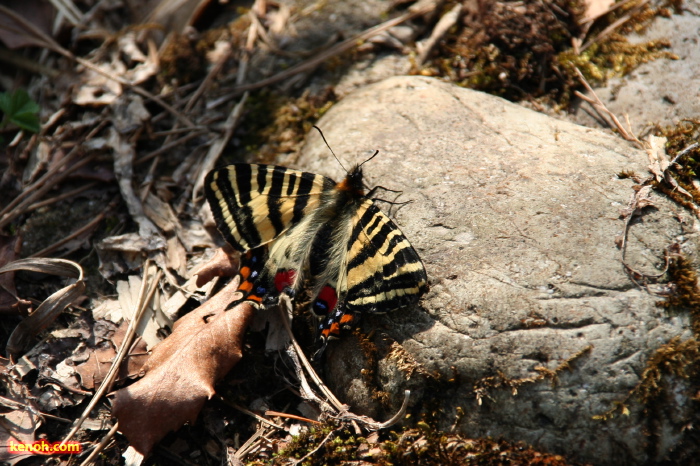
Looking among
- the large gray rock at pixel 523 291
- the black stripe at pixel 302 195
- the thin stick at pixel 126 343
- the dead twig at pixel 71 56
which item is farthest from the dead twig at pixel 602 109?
the thin stick at pixel 126 343

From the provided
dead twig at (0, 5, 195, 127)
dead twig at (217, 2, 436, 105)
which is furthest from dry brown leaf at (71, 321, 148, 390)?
dead twig at (217, 2, 436, 105)

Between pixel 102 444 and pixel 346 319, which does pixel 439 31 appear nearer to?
pixel 346 319

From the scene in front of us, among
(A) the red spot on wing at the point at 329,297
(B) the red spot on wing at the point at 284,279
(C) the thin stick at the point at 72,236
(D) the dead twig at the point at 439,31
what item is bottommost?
(A) the red spot on wing at the point at 329,297

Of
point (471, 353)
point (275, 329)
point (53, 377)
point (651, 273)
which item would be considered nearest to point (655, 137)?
point (651, 273)

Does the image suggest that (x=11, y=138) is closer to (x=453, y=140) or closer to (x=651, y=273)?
(x=453, y=140)

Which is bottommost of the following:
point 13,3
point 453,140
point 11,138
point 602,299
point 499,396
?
point 499,396

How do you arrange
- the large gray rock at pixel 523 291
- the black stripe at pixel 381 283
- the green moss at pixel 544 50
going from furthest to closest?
the green moss at pixel 544 50, the black stripe at pixel 381 283, the large gray rock at pixel 523 291

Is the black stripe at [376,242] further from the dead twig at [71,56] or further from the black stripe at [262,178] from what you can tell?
the dead twig at [71,56]

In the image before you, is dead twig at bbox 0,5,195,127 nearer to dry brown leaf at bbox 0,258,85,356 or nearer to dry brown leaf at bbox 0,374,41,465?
dry brown leaf at bbox 0,258,85,356
